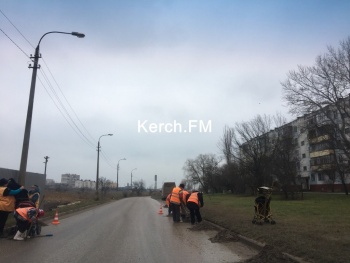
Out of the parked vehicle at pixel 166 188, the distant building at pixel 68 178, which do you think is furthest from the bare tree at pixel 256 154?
the distant building at pixel 68 178

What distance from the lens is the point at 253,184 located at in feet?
178

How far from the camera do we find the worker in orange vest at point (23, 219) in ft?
35.2

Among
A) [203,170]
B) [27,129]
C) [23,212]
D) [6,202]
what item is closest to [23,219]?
[23,212]

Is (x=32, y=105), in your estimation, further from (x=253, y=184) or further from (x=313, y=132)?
(x=253, y=184)

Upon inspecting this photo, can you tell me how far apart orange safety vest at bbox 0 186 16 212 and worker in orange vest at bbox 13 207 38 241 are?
22.5 inches

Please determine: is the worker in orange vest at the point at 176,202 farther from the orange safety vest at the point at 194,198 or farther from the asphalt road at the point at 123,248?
the asphalt road at the point at 123,248

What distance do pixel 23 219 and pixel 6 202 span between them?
0.99 metres

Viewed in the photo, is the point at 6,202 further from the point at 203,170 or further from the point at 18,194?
the point at 203,170

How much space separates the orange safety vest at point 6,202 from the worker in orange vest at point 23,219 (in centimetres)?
57

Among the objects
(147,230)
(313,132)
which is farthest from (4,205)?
(313,132)

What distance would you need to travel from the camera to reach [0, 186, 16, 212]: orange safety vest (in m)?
11.2

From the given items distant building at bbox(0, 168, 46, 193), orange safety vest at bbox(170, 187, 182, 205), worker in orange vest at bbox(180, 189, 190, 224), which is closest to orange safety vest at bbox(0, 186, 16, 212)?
distant building at bbox(0, 168, 46, 193)

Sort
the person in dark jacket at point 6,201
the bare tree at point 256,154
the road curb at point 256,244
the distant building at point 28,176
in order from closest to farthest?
the road curb at point 256,244
the person in dark jacket at point 6,201
the distant building at point 28,176
the bare tree at point 256,154

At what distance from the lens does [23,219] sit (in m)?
10.7
